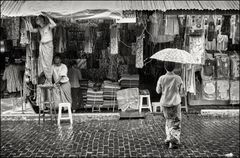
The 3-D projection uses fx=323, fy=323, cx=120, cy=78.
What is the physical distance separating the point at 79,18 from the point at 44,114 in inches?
128

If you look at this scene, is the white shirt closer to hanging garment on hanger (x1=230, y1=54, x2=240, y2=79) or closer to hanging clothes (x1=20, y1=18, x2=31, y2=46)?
hanging clothes (x1=20, y1=18, x2=31, y2=46)

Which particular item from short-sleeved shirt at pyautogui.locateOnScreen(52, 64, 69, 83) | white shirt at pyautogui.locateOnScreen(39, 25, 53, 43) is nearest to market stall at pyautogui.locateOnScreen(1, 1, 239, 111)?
white shirt at pyautogui.locateOnScreen(39, 25, 53, 43)

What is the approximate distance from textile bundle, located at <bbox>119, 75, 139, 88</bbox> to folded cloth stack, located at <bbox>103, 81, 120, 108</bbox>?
0.79 ft

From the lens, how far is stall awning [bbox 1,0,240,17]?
32.1 feet

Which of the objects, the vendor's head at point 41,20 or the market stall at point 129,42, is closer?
the vendor's head at point 41,20

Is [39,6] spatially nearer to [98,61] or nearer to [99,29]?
[99,29]

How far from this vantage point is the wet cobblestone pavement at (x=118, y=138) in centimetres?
730

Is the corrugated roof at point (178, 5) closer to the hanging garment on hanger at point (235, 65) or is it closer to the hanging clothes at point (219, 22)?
the hanging clothes at point (219, 22)

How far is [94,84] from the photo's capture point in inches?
452

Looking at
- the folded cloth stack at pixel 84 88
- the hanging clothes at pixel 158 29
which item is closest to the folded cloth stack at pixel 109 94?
the folded cloth stack at pixel 84 88

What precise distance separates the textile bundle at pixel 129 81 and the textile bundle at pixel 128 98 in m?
0.25

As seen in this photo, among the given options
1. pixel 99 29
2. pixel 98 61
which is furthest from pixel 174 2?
pixel 98 61

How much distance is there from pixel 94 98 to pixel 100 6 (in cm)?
317

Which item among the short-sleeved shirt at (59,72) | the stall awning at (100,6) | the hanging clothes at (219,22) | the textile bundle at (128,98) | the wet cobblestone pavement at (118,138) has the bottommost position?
the wet cobblestone pavement at (118,138)
